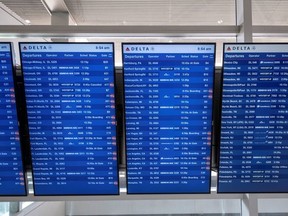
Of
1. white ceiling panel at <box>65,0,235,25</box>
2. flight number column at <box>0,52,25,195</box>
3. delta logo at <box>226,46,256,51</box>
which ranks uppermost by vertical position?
white ceiling panel at <box>65,0,235,25</box>

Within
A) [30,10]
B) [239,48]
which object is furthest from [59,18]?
[239,48]

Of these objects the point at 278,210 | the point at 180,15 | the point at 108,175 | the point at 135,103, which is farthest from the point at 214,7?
the point at 278,210

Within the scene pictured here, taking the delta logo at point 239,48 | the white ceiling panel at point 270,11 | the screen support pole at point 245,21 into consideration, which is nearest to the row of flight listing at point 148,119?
the delta logo at point 239,48

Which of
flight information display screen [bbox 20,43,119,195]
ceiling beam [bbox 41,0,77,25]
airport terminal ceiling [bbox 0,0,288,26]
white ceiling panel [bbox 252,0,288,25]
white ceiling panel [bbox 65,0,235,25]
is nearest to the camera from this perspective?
flight information display screen [bbox 20,43,119,195]

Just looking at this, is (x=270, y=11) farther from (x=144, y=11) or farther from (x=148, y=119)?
(x=148, y=119)

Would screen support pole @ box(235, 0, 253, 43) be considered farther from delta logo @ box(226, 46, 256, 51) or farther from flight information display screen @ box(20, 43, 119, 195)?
flight information display screen @ box(20, 43, 119, 195)

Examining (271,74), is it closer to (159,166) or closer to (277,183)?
(277,183)

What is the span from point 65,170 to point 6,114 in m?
0.57

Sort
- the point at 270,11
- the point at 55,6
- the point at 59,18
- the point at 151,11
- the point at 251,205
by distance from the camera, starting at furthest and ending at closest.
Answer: the point at 270,11 < the point at 151,11 < the point at 59,18 < the point at 55,6 < the point at 251,205

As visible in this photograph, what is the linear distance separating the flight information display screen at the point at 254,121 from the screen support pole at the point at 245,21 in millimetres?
172

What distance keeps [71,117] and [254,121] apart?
1296mm

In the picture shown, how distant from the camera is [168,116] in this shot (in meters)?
1.97

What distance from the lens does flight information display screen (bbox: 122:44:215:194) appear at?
1915mm

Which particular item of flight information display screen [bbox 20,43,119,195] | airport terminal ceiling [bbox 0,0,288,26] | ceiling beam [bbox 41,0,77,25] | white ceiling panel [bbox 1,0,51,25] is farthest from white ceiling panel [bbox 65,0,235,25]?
flight information display screen [bbox 20,43,119,195]
